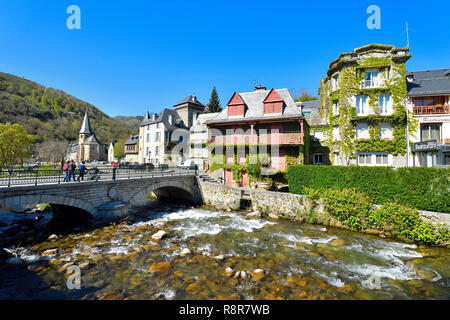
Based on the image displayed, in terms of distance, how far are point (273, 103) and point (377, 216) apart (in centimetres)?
1433

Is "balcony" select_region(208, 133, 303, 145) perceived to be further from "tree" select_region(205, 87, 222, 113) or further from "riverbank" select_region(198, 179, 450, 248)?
"tree" select_region(205, 87, 222, 113)

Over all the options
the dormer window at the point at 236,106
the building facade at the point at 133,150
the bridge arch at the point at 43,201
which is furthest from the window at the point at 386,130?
the building facade at the point at 133,150

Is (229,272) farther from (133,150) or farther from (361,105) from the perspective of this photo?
(133,150)

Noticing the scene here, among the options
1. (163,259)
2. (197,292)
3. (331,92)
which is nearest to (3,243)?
(163,259)

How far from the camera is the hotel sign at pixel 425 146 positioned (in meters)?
15.8

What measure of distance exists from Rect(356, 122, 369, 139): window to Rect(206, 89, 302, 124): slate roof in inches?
237

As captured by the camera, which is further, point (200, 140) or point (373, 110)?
point (200, 140)

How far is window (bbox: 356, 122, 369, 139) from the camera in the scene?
1880cm

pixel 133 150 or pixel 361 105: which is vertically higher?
pixel 361 105

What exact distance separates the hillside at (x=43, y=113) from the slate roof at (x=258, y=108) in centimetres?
9291

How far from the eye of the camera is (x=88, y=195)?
12.1 metres

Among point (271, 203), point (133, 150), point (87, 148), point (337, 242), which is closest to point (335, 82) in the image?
point (271, 203)

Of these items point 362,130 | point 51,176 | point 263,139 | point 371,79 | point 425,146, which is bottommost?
point 51,176

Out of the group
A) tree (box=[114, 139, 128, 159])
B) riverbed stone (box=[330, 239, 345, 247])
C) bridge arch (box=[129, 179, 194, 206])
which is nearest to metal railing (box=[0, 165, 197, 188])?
bridge arch (box=[129, 179, 194, 206])
